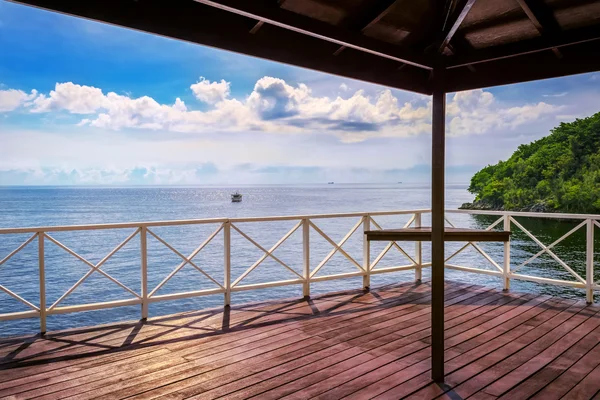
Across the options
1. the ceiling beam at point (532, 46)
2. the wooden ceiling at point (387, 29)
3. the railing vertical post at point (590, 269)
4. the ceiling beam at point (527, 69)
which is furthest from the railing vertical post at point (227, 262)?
the railing vertical post at point (590, 269)

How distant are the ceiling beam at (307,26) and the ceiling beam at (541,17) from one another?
63 centimetres

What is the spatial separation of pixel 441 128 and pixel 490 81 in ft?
2.88

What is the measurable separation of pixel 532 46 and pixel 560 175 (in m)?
25.8

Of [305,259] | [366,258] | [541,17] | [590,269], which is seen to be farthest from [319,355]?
[590,269]

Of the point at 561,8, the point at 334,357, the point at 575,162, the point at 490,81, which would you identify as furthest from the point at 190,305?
the point at 575,162

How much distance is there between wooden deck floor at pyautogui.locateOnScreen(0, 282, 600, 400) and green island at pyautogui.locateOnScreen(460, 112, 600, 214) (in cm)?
2304

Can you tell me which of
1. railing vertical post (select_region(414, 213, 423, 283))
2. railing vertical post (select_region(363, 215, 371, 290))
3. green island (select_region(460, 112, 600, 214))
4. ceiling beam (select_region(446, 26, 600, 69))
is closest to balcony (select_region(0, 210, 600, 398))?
railing vertical post (select_region(363, 215, 371, 290))

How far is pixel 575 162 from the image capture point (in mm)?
24453

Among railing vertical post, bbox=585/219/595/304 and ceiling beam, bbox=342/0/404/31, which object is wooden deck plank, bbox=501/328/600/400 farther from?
ceiling beam, bbox=342/0/404/31

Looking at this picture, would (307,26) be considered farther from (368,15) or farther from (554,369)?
(554,369)

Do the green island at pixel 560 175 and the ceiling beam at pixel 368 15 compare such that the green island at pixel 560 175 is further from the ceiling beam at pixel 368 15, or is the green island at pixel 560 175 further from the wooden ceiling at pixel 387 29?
the ceiling beam at pixel 368 15

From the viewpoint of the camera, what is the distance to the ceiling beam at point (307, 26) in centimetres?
211

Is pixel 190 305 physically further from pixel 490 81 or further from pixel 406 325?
pixel 490 81

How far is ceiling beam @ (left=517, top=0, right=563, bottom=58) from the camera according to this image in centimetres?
243
